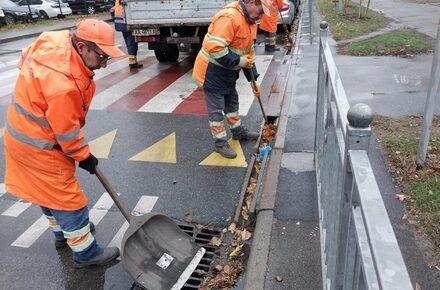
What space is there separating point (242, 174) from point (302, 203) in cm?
94

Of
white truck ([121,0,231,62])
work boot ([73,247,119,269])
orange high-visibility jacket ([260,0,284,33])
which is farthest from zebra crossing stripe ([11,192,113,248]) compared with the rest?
orange high-visibility jacket ([260,0,284,33])

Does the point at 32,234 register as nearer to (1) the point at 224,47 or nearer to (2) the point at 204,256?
(2) the point at 204,256

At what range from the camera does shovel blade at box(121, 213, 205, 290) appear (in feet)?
10.0

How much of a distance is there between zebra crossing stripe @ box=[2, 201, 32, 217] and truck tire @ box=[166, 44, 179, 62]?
6324mm

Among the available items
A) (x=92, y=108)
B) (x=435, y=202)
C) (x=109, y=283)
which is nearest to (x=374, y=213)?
(x=109, y=283)

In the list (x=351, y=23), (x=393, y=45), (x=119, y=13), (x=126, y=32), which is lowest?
(x=351, y=23)

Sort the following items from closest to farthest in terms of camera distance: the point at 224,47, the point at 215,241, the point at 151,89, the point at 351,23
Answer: the point at 215,241
the point at 224,47
the point at 151,89
the point at 351,23

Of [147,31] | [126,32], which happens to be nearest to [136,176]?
[147,31]

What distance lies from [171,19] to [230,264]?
652 centimetres

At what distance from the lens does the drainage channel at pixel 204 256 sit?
320 centimetres

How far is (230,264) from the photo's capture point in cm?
340

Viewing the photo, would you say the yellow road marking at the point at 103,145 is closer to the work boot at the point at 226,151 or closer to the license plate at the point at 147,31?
the work boot at the point at 226,151

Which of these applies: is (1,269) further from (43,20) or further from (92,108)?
(43,20)

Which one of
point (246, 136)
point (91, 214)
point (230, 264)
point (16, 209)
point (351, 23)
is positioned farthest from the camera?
point (351, 23)
